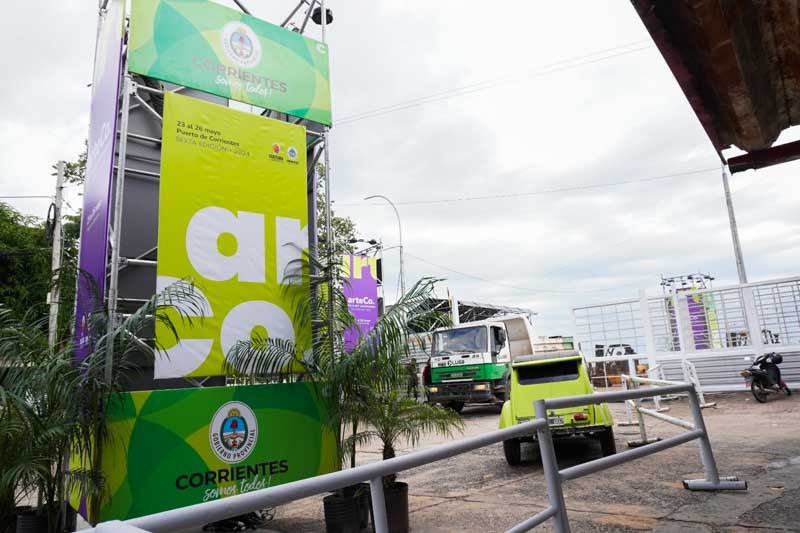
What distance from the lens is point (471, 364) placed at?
1606cm

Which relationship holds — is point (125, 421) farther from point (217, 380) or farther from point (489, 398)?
point (489, 398)

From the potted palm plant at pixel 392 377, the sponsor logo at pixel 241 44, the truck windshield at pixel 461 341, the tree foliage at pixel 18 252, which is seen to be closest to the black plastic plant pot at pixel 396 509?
the potted palm plant at pixel 392 377

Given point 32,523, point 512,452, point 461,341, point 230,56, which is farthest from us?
point 461,341

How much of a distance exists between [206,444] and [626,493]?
4492 mm

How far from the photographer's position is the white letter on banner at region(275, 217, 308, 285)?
20.6ft

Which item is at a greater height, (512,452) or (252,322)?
(252,322)

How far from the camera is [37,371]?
469cm

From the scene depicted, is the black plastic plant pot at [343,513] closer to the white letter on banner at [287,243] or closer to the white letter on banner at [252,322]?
the white letter on banner at [252,322]

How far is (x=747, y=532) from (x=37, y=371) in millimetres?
5888

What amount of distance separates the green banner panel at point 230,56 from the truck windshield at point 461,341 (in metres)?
10.5

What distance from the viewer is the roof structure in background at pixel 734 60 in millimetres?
2766

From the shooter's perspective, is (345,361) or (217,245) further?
(217,245)

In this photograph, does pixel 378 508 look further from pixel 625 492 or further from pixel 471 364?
pixel 471 364

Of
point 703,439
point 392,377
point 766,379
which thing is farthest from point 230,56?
point 766,379
